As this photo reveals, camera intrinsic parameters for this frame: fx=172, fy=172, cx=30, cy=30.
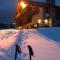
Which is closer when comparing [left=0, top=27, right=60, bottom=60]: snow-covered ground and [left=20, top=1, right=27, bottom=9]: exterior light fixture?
[left=0, top=27, right=60, bottom=60]: snow-covered ground

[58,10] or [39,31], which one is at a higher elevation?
[58,10]

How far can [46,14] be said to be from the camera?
150 cm

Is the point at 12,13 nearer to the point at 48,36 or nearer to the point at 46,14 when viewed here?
the point at 46,14

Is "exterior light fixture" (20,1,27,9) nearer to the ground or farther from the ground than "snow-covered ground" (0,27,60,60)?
farther from the ground

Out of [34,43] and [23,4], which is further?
[23,4]

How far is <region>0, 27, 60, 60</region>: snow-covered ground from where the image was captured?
0.77 metres

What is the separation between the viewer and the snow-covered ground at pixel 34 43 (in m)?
0.77

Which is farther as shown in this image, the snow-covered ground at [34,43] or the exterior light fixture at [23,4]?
the exterior light fixture at [23,4]

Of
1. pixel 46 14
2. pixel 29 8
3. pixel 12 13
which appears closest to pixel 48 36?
pixel 46 14

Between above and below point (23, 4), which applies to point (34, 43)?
below

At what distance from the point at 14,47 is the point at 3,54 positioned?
6 cm

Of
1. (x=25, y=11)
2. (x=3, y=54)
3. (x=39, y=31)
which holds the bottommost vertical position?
(x=3, y=54)

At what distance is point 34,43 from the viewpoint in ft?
2.77

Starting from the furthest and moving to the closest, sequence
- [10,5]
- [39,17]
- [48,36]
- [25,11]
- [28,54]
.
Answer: [10,5], [25,11], [39,17], [48,36], [28,54]
